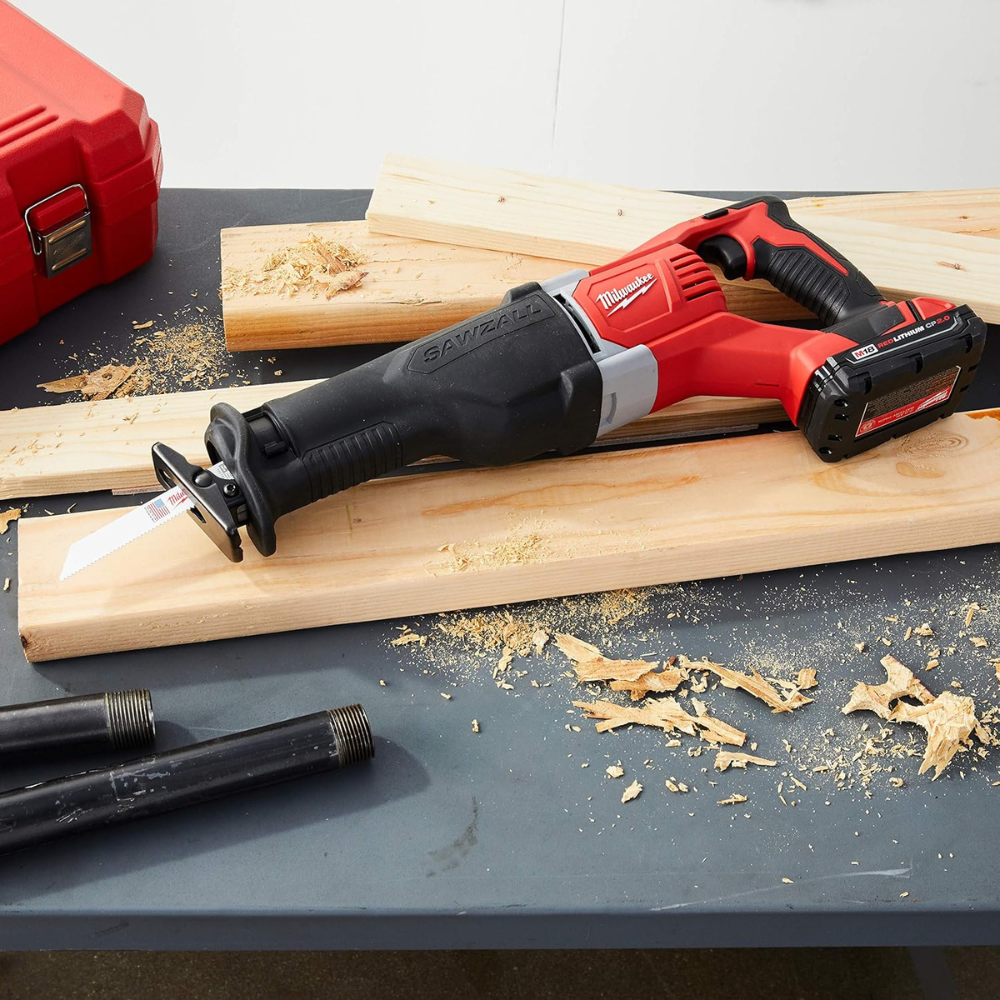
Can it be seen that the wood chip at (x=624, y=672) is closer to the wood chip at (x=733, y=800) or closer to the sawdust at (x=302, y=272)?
the wood chip at (x=733, y=800)

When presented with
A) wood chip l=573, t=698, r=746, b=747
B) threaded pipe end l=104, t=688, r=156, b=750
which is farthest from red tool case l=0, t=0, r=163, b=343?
wood chip l=573, t=698, r=746, b=747

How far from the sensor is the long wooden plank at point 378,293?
1546mm

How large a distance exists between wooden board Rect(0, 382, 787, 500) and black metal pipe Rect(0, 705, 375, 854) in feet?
1.36

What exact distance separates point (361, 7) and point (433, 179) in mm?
2245

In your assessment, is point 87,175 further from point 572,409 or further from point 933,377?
point 933,377

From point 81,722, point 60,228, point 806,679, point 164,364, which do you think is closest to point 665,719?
point 806,679

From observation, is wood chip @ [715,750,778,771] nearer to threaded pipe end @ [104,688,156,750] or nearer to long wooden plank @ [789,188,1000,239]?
threaded pipe end @ [104,688,156,750]

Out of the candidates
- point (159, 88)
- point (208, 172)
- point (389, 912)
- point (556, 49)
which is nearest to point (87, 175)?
point (389, 912)

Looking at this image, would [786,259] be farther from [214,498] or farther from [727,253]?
[214,498]

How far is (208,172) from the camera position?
128 inches

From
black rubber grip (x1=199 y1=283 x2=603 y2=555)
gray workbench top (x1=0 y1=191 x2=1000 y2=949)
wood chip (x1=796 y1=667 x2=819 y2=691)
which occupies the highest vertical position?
black rubber grip (x1=199 y1=283 x2=603 y2=555)

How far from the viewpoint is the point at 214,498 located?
1181mm

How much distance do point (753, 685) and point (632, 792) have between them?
0.19 meters

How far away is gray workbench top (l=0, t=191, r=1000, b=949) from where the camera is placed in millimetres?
1073
